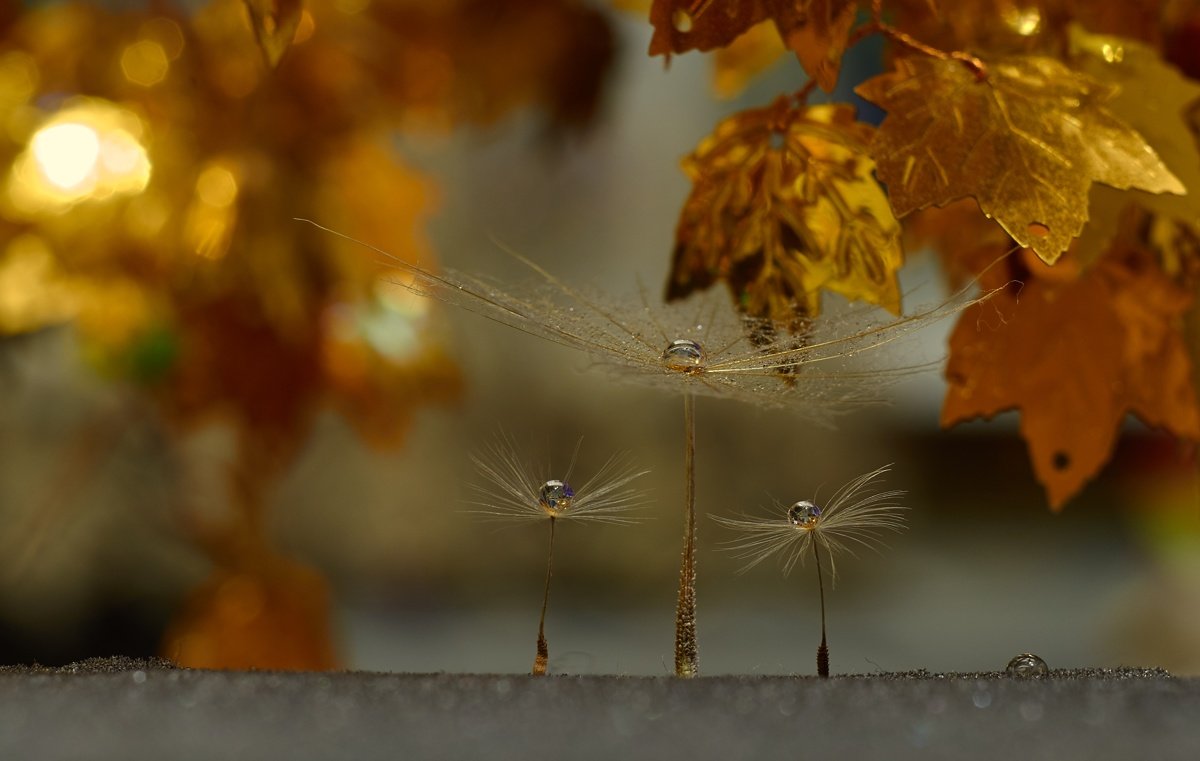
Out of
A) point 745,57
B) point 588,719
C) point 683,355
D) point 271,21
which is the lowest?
point 588,719

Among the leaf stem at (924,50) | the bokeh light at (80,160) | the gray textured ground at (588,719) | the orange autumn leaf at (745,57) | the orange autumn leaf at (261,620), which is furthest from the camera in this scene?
the orange autumn leaf at (261,620)

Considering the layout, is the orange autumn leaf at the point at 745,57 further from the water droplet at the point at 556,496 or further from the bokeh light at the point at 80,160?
the bokeh light at the point at 80,160

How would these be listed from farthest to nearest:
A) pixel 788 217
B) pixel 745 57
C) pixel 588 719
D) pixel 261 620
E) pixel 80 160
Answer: pixel 261 620 → pixel 80 160 → pixel 745 57 → pixel 788 217 → pixel 588 719

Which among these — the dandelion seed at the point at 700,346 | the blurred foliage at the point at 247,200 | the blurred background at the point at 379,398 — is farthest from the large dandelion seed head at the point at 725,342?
the blurred foliage at the point at 247,200

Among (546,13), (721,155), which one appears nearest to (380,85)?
(546,13)

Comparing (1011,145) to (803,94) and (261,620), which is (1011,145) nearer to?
(803,94)

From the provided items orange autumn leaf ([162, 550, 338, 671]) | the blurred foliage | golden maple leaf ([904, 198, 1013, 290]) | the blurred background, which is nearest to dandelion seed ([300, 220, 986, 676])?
golden maple leaf ([904, 198, 1013, 290])

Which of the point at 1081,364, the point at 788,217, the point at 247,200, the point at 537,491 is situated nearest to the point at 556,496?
the point at 537,491

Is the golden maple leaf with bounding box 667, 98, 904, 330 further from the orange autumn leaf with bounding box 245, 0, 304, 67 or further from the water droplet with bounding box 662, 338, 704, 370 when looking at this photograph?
the orange autumn leaf with bounding box 245, 0, 304, 67
